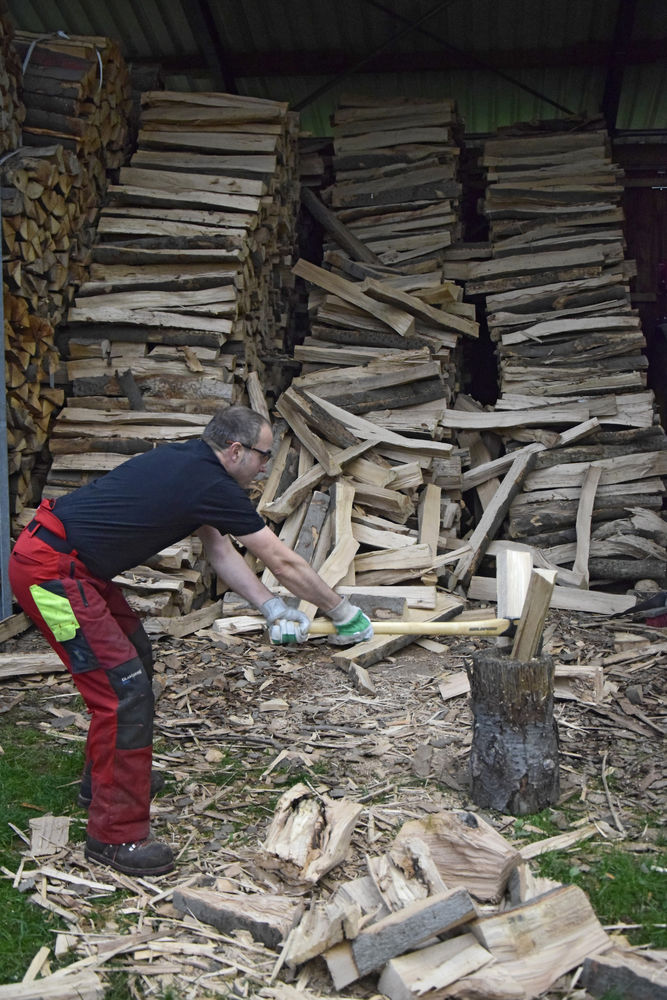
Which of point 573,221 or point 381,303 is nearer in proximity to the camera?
point 381,303

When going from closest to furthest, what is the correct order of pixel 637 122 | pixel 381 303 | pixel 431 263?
pixel 381 303 → pixel 431 263 → pixel 637 122

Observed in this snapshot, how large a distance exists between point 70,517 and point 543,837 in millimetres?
2568

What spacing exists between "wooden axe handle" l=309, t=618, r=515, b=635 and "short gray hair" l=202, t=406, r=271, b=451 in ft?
3.16

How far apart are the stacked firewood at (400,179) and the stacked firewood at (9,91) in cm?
404

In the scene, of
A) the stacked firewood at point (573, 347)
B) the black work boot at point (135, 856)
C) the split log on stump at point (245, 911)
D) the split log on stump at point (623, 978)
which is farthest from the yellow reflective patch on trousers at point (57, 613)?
the stacked firewood at point (573, 347)

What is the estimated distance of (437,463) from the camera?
8.62 meters

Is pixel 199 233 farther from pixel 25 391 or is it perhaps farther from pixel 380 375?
pixel 25 391

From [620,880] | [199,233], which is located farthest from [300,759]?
[199,233]

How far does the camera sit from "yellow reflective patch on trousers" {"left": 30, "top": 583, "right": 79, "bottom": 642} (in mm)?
3895

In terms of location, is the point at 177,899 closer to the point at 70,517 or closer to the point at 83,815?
the point at 83,815

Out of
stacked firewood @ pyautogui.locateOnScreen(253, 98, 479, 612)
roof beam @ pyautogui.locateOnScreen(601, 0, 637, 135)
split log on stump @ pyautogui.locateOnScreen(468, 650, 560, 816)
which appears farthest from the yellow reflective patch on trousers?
roof beam @ pyautogui.locateOnScreen(601, 0, 637, 135)

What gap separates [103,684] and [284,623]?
915mm

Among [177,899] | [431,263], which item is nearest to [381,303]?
[431,263]

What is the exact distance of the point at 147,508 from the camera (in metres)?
4.08
